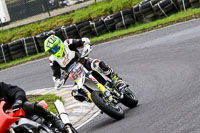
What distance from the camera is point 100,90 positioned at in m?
8.34

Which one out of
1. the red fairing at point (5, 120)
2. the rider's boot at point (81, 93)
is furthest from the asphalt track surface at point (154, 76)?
the red fairing at point (5, 120)

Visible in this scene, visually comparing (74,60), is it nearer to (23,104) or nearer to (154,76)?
(23,104)

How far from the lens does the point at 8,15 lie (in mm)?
31859

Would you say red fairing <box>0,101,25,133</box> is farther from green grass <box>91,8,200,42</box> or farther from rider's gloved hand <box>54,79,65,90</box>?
green grass <box>91,8,200,42</box>

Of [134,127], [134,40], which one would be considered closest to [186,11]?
[134,40]

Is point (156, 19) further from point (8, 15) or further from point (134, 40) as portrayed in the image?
point (8, 15)

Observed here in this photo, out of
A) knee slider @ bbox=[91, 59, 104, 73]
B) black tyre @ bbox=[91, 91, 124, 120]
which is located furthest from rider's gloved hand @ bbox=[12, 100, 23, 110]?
knee slider @ bbox=[91, 59, 104, 73]

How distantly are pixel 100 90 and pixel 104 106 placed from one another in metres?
0.57

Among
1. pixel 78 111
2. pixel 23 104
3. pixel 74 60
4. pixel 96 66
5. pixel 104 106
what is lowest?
pixel 78 111

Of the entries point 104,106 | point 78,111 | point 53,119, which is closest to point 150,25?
point 78,111

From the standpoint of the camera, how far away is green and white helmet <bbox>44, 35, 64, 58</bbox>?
830cm

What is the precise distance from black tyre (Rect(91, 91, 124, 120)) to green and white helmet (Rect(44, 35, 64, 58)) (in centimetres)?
109

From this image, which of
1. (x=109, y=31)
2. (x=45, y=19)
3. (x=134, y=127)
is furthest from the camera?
(x=45, y=19)

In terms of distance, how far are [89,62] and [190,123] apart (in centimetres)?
264
